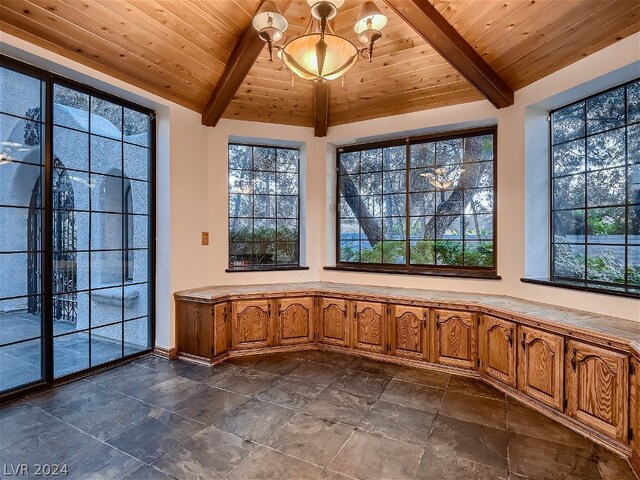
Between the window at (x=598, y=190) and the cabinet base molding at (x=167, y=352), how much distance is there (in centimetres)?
404

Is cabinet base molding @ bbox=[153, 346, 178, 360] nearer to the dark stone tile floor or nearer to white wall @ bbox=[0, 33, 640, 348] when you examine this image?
white wall @ bbox=[0, 33, 640, 348]

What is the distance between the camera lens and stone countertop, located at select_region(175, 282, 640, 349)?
233cm

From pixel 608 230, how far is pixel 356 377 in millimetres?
2586

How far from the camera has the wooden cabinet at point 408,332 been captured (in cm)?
343

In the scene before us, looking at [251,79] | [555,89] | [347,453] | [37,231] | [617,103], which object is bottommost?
[347,453]

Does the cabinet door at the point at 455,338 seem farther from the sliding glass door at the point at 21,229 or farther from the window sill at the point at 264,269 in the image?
the sliding glass door at the point at 21,229

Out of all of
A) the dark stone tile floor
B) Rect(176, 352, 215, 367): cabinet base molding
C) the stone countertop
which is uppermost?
the stone countertop

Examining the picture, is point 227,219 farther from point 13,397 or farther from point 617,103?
point 617,103

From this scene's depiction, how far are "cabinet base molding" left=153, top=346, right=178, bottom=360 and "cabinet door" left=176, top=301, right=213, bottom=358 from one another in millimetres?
58

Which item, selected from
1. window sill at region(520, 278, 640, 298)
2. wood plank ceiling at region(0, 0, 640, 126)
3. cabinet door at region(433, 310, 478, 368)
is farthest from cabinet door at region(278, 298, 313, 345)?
wood plank ceiling at region(0, 0, 640, 126)

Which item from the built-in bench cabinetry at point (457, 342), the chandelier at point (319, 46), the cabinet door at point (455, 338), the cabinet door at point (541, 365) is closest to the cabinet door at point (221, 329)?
the built-in bench cabinetry at point (457, 342)

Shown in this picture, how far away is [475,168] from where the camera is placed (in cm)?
381

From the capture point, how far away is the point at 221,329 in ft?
11.7

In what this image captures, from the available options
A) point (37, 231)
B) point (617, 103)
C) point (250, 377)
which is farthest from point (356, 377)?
point (617, 103)
